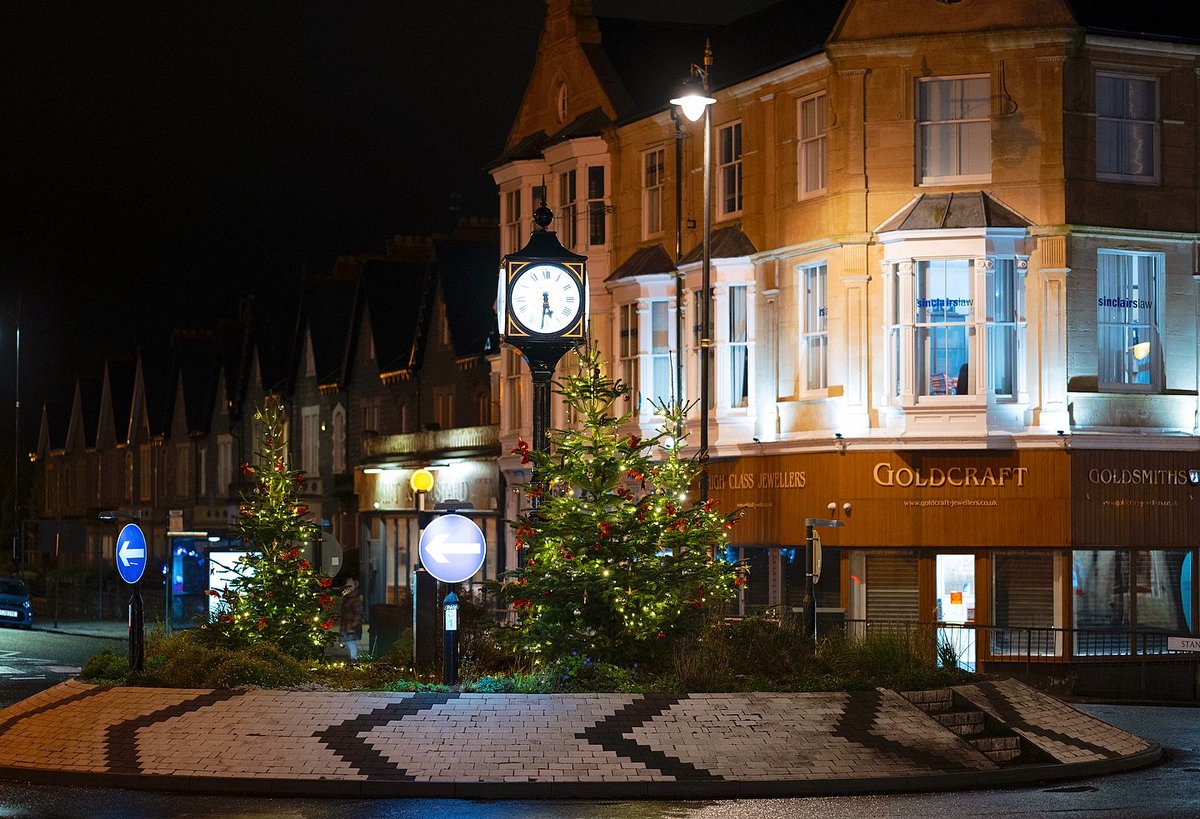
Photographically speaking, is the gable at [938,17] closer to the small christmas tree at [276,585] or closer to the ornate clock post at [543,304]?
the ornate clock post at [543,304]

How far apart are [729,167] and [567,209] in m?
6.06

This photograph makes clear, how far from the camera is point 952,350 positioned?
3106cm

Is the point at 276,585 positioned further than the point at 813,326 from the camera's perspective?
No

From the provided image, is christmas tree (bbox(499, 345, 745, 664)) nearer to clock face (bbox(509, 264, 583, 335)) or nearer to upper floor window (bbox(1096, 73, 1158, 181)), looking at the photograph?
clock face (bbox(509, 264, 583, 335))

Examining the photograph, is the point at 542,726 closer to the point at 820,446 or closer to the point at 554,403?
the point at 820,446

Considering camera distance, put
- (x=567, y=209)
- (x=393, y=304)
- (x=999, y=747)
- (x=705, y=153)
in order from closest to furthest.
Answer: (x=999, y=747) → (x=705, y=153) → (x=567, y=209) → (x=393, y=304)

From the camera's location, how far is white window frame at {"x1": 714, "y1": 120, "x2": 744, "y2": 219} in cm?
3562

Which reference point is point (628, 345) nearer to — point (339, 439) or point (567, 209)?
point (567, 209)

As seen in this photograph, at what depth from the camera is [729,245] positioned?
35125mm

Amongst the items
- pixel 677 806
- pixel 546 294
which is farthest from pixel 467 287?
pixel 677 806

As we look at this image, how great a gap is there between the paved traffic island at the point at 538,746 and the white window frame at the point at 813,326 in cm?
1499

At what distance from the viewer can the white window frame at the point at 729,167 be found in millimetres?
35625

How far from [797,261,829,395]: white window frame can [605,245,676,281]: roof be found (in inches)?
164

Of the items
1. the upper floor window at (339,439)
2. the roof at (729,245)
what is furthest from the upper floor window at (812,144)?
the upper floor window at (339,439)
